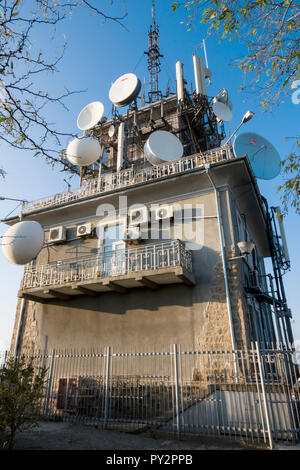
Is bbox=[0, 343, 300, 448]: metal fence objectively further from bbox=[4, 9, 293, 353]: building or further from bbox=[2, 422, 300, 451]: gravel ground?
bbox=[4, 9, 293, 353]: building

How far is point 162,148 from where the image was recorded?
13.6m

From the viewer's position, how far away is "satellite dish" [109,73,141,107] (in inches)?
666

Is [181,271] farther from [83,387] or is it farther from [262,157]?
[262,157]

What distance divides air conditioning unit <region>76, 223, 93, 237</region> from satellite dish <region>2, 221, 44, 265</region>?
188 cm

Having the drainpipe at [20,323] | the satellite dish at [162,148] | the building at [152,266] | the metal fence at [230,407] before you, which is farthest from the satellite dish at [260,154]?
the drainpipe at [20,323]

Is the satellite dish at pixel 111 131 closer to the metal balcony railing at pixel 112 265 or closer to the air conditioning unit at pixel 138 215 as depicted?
the air conditioning unit at pixel 138 215

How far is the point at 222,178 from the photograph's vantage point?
11.8m

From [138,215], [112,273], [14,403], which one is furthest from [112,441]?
[138,215]

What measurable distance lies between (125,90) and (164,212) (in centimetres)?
908

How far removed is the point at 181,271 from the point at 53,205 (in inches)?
294
